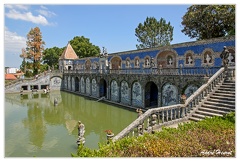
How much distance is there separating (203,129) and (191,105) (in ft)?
12.5

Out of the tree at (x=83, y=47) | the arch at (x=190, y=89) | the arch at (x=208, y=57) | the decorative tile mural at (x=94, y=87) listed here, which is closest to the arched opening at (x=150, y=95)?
the arch at (x=190, y=89)

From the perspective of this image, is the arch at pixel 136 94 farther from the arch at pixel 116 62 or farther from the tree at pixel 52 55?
the tree at pixel 52 55

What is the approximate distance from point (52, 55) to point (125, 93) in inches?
1789

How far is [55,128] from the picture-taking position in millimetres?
15445

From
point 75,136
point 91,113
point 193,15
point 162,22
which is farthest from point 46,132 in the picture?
point 162,22

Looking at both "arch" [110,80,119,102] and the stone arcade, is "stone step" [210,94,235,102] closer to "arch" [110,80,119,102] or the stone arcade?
the stone arcade

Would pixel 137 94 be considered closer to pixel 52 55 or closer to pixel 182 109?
pixel 182 109

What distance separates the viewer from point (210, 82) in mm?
11312

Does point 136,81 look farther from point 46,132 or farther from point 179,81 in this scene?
point 46,132

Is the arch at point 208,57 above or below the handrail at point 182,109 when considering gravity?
above

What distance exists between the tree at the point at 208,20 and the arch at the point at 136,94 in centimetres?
1163

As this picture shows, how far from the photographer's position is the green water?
11.5 metres

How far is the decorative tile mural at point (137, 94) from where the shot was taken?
68.1 feet

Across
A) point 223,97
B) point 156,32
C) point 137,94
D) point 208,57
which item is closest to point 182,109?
point 223,97
